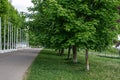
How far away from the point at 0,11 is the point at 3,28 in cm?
417

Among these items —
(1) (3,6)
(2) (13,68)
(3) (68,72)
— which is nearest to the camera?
(3) (68,72)

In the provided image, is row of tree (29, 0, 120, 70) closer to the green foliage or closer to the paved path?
the paved path

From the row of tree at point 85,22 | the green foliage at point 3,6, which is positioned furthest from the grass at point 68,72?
the green foliage at point 3,6

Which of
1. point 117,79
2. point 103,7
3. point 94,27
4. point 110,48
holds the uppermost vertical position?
point 103,7

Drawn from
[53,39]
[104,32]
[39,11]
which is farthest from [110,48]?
[39,11]

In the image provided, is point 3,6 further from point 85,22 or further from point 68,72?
point 68,72

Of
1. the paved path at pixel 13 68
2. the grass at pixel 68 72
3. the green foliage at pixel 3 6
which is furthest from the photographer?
the green foliage at pixel 3 6

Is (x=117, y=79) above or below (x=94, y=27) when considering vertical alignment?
below

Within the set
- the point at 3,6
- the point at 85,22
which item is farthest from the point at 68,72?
the point at 3,6

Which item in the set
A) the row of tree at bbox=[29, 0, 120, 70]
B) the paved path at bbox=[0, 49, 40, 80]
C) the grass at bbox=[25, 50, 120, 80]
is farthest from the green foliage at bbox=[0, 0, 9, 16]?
the row of tree at bbox=[29, 0, 120, 70]

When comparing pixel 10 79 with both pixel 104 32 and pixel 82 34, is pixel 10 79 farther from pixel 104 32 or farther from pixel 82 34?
pixel 104 32

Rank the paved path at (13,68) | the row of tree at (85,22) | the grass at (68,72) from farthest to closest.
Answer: the row of tree at (85,22), the grass at (68,72), the paved path at (13,68)

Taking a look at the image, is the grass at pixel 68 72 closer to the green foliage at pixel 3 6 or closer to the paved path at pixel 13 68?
the paved path at pixel 13 68

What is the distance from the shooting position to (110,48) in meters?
21.6
